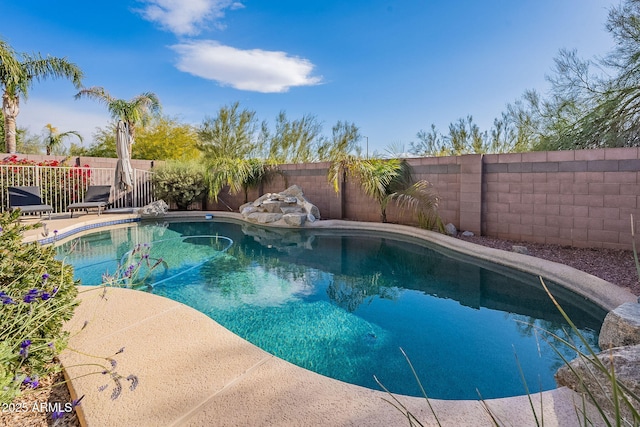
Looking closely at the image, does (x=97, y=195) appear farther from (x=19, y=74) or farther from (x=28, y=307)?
(x=28, y=307)

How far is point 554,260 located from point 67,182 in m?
13.4

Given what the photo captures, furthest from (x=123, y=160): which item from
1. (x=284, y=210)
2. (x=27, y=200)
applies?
(x=284, y=210)

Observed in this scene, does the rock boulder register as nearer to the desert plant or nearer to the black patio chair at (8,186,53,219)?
the desert plant

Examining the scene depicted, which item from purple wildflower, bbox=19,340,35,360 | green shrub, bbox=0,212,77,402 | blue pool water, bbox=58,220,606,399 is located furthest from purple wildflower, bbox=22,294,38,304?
blue pool water, bbox=58,220,606,399

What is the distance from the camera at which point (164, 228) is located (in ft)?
30.7

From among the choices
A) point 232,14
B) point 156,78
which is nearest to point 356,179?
point 232,14

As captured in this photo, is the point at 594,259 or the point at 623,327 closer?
the point at 623,327

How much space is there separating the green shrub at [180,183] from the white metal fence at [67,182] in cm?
64

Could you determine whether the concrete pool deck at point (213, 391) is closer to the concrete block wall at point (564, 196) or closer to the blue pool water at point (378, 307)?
the blue pool water at point (378, 307)

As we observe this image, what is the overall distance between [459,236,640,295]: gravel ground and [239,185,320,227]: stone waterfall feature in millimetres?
4323

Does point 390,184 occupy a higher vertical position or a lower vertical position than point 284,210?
higher

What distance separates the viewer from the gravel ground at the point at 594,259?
13.8ft

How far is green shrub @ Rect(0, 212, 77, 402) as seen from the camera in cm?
168

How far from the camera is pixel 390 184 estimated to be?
8539mm
